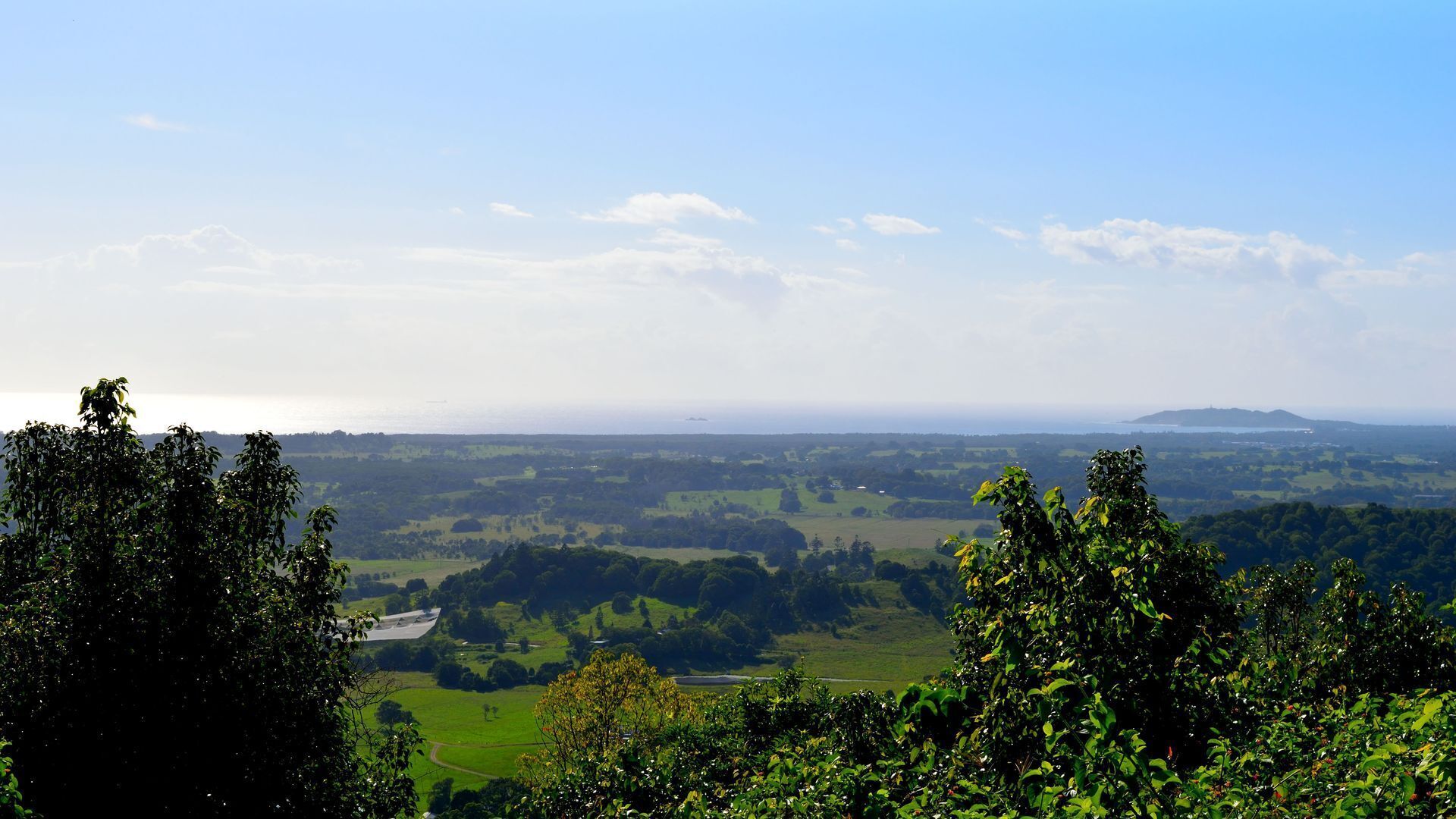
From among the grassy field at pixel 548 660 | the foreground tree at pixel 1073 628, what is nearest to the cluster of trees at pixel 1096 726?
the foreground tree at pixel 1073 628

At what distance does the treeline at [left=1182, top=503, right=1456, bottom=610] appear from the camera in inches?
5487

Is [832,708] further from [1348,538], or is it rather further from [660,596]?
[660,596]

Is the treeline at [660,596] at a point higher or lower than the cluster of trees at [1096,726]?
lower

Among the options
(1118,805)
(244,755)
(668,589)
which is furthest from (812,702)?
(668,589)

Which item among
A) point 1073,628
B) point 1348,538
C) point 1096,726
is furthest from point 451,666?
point 1348,538

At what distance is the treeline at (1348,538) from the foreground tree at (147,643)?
491 feet

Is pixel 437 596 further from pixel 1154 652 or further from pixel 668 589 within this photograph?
pixel 1154 652

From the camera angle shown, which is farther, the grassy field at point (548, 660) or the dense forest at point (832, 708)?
the grassy field at point (548, 660)

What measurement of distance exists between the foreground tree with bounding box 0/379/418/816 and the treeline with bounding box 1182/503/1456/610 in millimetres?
149538

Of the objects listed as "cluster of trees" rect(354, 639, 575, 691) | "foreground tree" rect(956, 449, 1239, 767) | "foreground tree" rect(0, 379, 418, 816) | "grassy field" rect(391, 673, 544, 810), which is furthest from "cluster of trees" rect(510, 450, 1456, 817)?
"cluster of trees" rect(354, 639, 575, 691)

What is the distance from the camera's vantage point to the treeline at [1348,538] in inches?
5487

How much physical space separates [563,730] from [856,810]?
138 feet

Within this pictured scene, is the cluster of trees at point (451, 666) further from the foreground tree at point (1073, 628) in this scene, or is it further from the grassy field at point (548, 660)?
the foreground tree at point (1073, 628)

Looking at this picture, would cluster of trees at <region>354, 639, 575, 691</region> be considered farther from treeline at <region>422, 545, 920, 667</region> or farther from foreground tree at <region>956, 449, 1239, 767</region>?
foreground tree at <region>956, 449, 1239, 767</region>
